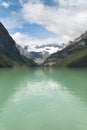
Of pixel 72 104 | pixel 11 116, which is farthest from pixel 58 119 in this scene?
pixel 72 104

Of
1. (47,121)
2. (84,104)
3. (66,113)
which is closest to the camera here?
(47,121)

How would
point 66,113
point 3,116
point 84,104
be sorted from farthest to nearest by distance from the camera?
point 84,104
point 66,113
point 3,116

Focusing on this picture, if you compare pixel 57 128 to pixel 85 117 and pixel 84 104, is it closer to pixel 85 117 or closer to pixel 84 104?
pixel 85 117

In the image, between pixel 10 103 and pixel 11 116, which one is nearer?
pixel 11 116

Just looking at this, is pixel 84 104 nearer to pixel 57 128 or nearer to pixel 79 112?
pixel 79 112

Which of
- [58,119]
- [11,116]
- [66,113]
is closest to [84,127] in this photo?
[58,119]

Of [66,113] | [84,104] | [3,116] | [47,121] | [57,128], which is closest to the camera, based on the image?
[57,128]

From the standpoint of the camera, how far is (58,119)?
3170 centimetres

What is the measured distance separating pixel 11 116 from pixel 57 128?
8.17m

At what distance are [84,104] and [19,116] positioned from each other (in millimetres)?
13298

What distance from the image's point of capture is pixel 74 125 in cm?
2891

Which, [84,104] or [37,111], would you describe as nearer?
[37,111]

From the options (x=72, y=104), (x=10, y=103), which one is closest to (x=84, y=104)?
(x=72, y=104)

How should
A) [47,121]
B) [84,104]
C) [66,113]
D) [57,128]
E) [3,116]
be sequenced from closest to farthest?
[57,128] < [47,121] < [3,116] < [66,113] < [84,104]
